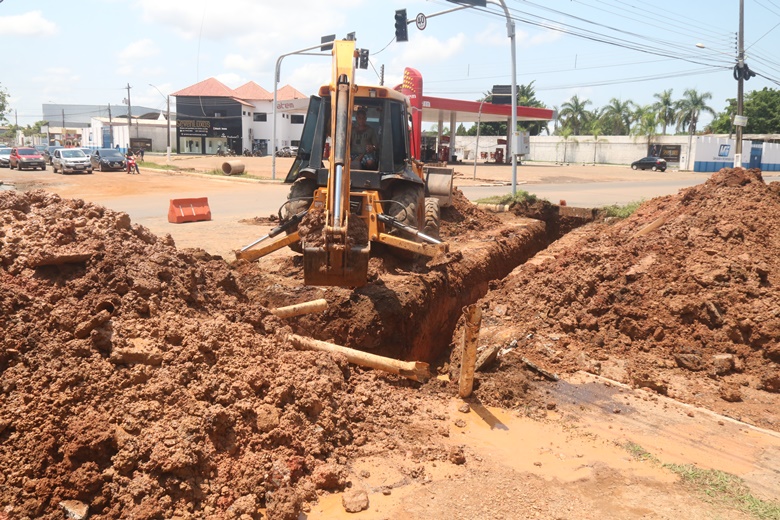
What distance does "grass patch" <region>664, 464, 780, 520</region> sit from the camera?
14.1 ft

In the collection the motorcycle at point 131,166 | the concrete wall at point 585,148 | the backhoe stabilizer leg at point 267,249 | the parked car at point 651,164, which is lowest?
the backhoe stabilizer leg at point 267,249

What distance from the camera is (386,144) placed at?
9.12 meters

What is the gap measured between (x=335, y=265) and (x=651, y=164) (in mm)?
51044

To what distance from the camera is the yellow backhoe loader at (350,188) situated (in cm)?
697

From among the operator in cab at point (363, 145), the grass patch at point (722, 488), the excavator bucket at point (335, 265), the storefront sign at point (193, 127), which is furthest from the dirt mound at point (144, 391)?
the storefront sign at point (193, 127)

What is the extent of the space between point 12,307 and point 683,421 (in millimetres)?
5505

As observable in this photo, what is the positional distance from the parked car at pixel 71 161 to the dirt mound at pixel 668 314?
29.8 meters

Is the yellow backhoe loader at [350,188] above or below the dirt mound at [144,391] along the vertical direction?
above

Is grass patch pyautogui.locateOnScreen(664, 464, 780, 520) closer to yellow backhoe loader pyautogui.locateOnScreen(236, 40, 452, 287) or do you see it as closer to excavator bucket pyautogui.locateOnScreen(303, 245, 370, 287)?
excavator bucket pyautogui.locateOnScreen(303, 245, 370, 287)

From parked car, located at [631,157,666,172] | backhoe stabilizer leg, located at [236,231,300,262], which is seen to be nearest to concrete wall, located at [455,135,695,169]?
parked car, located at [631,157,666,172]

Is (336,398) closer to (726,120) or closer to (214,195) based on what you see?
(214,195)

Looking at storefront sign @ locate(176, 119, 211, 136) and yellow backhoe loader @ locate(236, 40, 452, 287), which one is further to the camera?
storefront sign @ locate(176, 119, 211, 136)

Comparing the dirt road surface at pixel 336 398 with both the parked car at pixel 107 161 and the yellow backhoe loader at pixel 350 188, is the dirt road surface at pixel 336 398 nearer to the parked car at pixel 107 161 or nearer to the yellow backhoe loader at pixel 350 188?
the yellow backhoe loader at pixel 350 188

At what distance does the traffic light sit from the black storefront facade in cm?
4585
